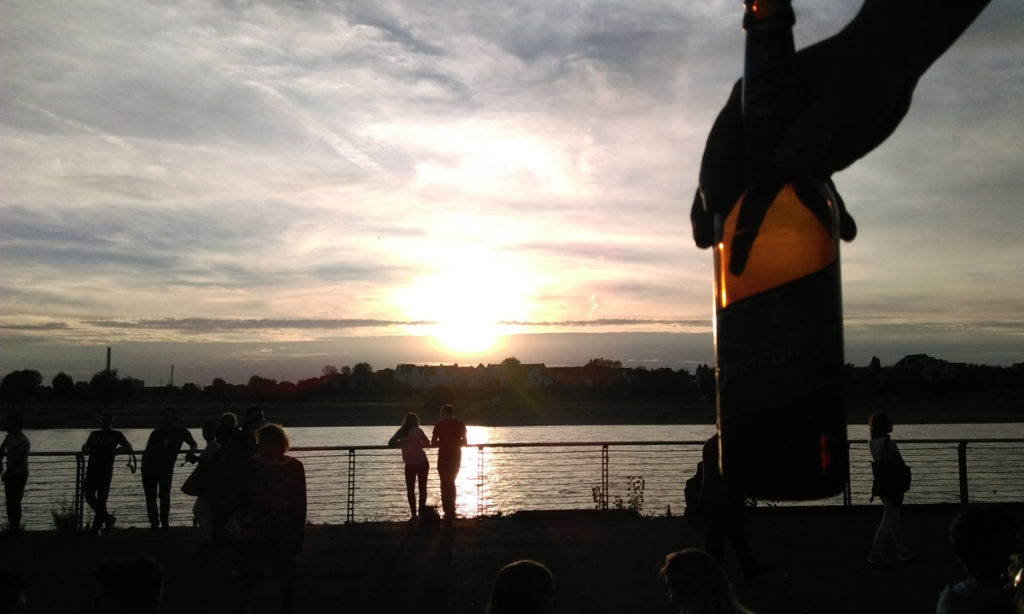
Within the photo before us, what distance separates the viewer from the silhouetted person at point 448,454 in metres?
13.2

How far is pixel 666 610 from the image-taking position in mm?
8266

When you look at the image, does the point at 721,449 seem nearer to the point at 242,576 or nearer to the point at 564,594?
the point at 242,576

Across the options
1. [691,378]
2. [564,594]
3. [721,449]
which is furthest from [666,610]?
[721,449]

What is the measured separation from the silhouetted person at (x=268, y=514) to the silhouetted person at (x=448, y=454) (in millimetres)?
6267

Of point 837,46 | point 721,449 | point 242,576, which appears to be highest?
point 837,46

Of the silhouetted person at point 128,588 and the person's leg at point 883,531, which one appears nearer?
the silhouetted person at point 128,588

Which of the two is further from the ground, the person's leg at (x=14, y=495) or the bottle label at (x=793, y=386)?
the bottle label at (x=793, y=386)

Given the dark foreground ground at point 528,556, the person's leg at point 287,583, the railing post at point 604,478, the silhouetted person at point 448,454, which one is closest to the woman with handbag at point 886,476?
the dark foreground ground at point 528,556

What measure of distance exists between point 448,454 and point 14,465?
5.79 metres

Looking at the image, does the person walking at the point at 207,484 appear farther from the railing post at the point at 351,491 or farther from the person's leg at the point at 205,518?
the railing post at the point at 351,491

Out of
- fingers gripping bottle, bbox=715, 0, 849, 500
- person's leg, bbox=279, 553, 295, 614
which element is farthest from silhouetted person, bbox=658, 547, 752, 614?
person's leg, bbox=279, 553, 295, 614

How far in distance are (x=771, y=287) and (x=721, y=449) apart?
10.5 inches

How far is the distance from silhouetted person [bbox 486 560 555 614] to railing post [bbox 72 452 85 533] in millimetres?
11561

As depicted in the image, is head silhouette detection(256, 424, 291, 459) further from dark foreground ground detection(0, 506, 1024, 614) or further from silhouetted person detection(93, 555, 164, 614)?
silhouetted person detection(93, 555, 164, 614)
